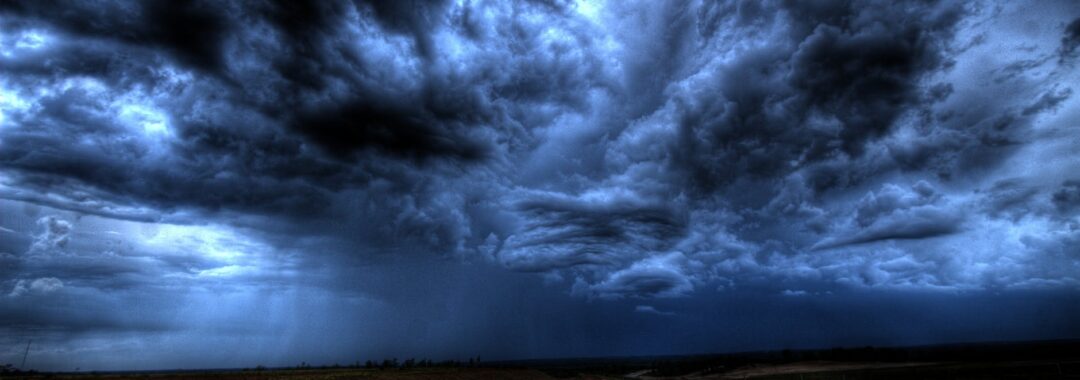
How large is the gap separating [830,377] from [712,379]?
25.9 m

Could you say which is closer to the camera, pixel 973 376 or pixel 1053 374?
pixel 1053 374

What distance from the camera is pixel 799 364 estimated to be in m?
94.1

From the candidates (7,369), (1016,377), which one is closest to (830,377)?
(1016,377)

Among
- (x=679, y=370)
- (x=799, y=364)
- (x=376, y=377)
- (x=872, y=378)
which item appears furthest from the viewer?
(x=679, y=370)

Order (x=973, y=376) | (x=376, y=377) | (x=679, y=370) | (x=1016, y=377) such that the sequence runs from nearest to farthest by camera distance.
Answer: (x=1016, y=377)
(x=973, y=376)
(x=376, y=377)
(x=679, y=370)

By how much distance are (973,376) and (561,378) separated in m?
62.0

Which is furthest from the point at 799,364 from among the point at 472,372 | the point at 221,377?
the point at 221,377

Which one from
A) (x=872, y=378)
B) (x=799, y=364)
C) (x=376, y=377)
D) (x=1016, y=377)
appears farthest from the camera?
(x=799, y=364)

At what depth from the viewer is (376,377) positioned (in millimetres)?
79500

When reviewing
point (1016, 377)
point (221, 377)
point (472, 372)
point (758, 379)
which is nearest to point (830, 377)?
point (758, 379)

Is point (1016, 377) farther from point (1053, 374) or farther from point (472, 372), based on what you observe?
point (472, 372)

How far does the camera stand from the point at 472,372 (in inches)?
3743

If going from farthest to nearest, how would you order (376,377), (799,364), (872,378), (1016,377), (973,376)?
(799,364)
(376,377)
(872,378)
(973,376)
(1016,377)

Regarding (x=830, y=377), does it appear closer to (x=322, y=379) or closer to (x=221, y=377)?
(x=322, y=379)
